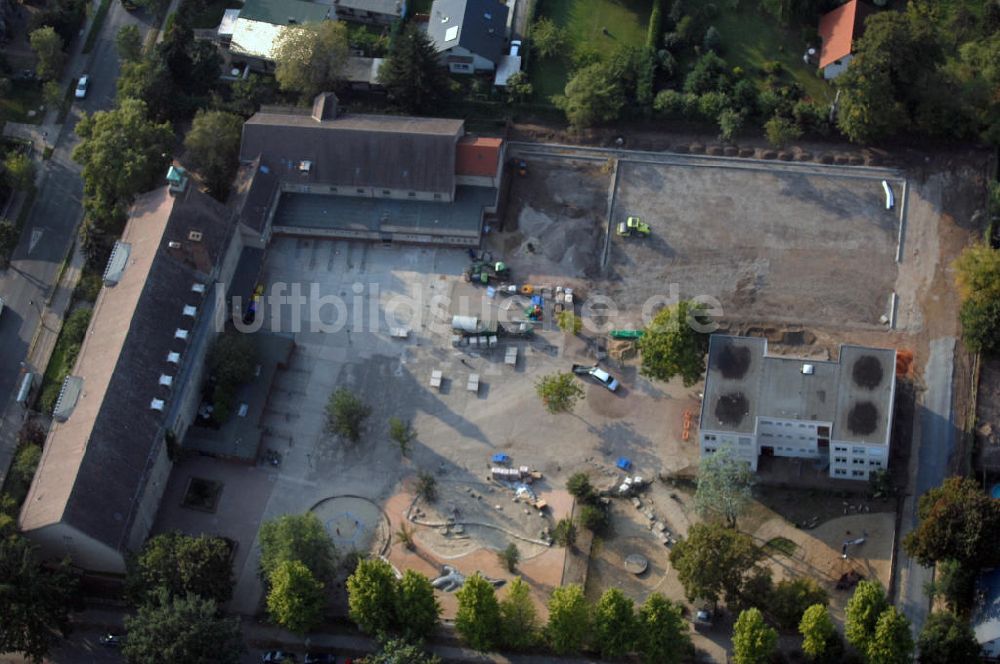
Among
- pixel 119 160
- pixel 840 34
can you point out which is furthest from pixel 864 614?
pixel 119 160

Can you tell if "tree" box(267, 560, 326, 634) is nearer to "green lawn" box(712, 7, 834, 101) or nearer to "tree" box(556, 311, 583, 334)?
"tree" box(556, 311, 583, 334)

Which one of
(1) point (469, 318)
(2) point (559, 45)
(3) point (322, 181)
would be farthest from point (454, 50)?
(1) point (469, 318)

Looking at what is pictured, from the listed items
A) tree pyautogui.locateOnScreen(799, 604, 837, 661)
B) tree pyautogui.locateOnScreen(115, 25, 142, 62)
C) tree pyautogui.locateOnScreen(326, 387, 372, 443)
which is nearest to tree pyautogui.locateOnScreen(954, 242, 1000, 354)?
tree pyautogui.locateOnScreen(799, 604, 837, 661)

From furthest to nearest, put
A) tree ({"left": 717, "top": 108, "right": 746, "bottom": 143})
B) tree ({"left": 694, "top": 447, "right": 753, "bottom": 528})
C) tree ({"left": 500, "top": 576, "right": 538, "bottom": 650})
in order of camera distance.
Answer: tree ({"left": 717, "top": 108, "right": 746, "bottom": 143}), tree ({"left": 694, "top": 447, "right": 753, "bottom": 528}), tree ({"left": 500, "top": 576, "right": 538, "bottom": 650})

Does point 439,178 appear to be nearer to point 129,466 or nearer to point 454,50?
point 454,50

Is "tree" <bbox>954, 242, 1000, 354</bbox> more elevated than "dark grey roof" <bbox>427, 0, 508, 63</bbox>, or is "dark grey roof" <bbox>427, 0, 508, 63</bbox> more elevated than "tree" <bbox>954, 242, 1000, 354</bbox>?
"dark grey roof" <bbox>427, 0, 508, 63</bbox>

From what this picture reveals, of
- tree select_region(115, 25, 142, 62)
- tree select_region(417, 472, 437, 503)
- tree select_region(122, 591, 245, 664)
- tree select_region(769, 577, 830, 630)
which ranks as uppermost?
tree select_region(115, 25, 142, 62)

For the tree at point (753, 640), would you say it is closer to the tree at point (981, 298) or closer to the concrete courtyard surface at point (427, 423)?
the concrete courtyard surface at point (427, 423)
